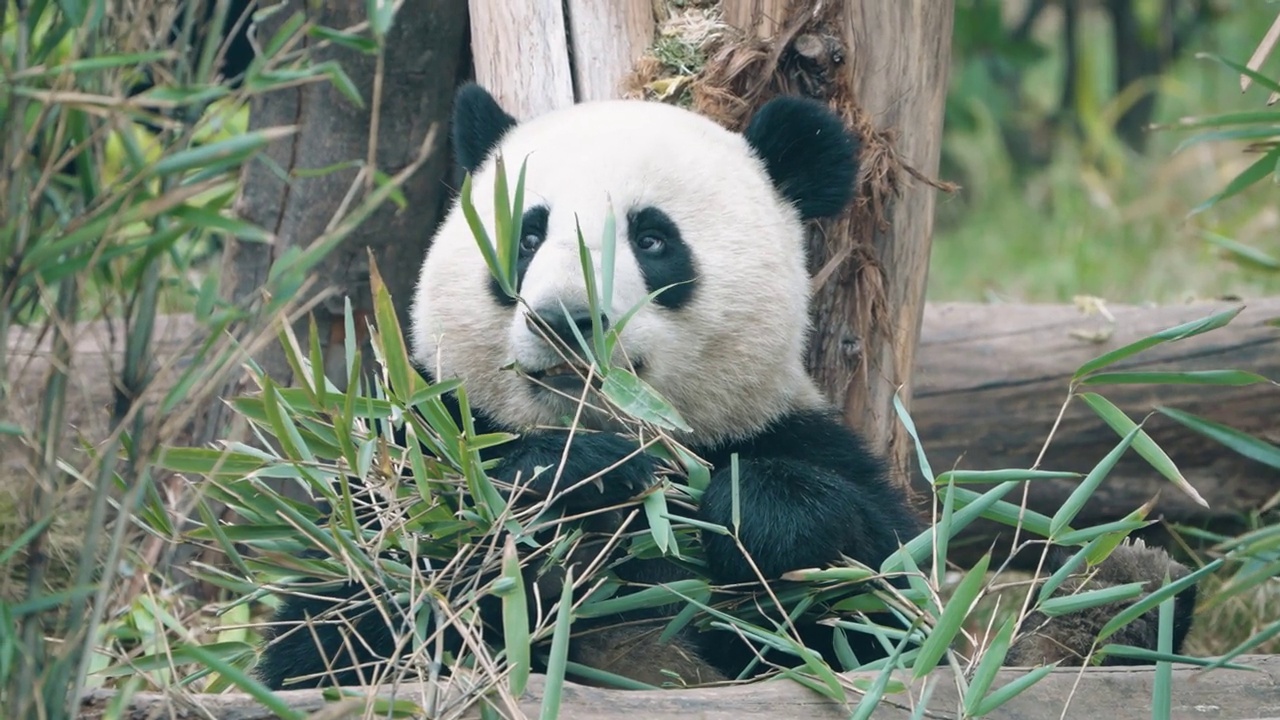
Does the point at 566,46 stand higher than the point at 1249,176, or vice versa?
the point at 566,46

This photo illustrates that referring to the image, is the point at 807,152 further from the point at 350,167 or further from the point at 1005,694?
the point at 350,167

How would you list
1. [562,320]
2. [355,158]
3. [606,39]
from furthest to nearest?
[355,158], [606,39], [562,320]

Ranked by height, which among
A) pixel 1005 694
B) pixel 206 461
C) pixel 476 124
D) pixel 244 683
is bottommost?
pixel 1005 694

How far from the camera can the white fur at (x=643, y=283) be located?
262cm

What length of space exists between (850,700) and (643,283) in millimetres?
925

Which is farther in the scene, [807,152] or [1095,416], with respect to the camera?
[1095,416]

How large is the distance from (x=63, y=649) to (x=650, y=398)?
102cm

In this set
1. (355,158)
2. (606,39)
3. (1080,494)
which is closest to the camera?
(1080,494)

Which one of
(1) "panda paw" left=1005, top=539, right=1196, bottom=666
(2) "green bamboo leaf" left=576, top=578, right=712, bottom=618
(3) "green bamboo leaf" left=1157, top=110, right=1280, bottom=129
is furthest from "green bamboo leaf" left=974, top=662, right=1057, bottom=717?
(3) "green bamboo leaf" left=1157, top=110, right=1280, bottom=129

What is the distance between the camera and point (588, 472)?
7.47ft

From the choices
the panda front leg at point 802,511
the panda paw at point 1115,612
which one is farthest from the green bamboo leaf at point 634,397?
the panda paw at point 1115,612

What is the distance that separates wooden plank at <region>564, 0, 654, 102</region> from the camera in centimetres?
322

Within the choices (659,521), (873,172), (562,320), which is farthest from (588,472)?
(873,172)

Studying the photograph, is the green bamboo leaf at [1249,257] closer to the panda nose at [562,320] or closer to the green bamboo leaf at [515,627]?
the panda nose at [562,320]
